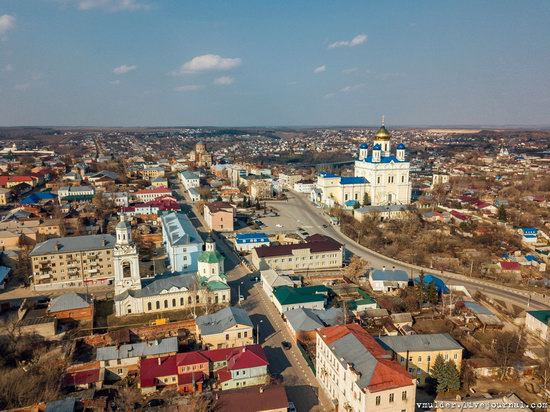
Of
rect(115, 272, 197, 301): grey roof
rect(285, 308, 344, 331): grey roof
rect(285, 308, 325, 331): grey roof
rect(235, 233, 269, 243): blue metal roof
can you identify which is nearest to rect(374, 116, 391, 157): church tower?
rect(235, 233, 269, 243): blue metal roof

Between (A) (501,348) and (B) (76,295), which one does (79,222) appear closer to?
(B) (76,295)

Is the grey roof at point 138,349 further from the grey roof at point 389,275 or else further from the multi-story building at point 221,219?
the multi-story building at point 221,219

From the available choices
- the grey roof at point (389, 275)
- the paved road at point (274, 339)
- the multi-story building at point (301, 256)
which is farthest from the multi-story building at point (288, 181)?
the grey roof at point (389, 275)

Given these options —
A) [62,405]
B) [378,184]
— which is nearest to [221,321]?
[62,405]

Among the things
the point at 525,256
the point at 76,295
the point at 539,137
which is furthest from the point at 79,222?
the point at 539,137

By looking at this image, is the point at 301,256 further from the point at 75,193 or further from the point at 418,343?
the point at 75,193
